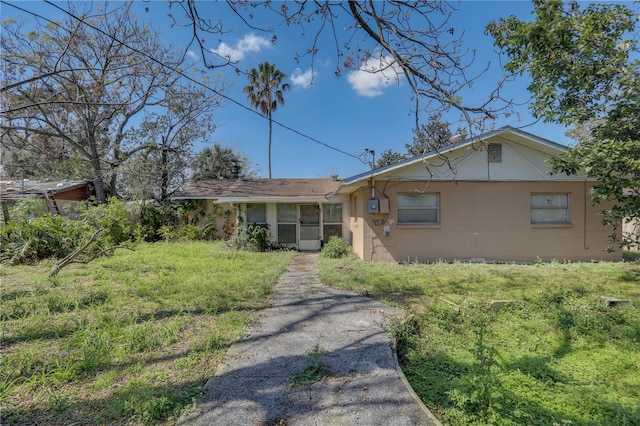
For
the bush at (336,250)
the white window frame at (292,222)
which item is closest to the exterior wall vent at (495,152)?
A: the bush at (336,250)

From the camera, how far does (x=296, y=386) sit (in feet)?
8.83

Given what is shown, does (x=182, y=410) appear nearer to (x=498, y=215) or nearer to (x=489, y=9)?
(x=489, y=9)

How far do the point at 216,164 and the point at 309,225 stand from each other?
11.9 meters

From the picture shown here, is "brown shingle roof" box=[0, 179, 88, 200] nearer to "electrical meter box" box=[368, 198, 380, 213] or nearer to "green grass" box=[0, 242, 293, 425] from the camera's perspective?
"green grass" box=[0, 242, 293, 425]

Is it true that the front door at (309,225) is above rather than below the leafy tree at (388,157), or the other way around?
below

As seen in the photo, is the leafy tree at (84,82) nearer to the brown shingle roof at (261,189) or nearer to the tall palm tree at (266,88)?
the brown shingle roof at (261,189)

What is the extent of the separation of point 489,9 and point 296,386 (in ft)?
18.8

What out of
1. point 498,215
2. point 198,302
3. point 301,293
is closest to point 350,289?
point 301,293

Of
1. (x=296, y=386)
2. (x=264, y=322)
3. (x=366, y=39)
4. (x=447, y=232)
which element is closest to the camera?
(x=296, y=386)

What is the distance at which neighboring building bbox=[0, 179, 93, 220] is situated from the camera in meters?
14.2

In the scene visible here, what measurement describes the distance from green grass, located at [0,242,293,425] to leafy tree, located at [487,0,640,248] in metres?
7.37

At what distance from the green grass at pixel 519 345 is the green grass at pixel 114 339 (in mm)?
2232

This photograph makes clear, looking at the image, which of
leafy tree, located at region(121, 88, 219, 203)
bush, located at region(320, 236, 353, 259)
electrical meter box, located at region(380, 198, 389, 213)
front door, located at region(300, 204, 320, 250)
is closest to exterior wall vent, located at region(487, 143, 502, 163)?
electrical meter box, located at region(380, 198, 389, 213)

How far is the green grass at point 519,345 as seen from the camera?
255 cm
